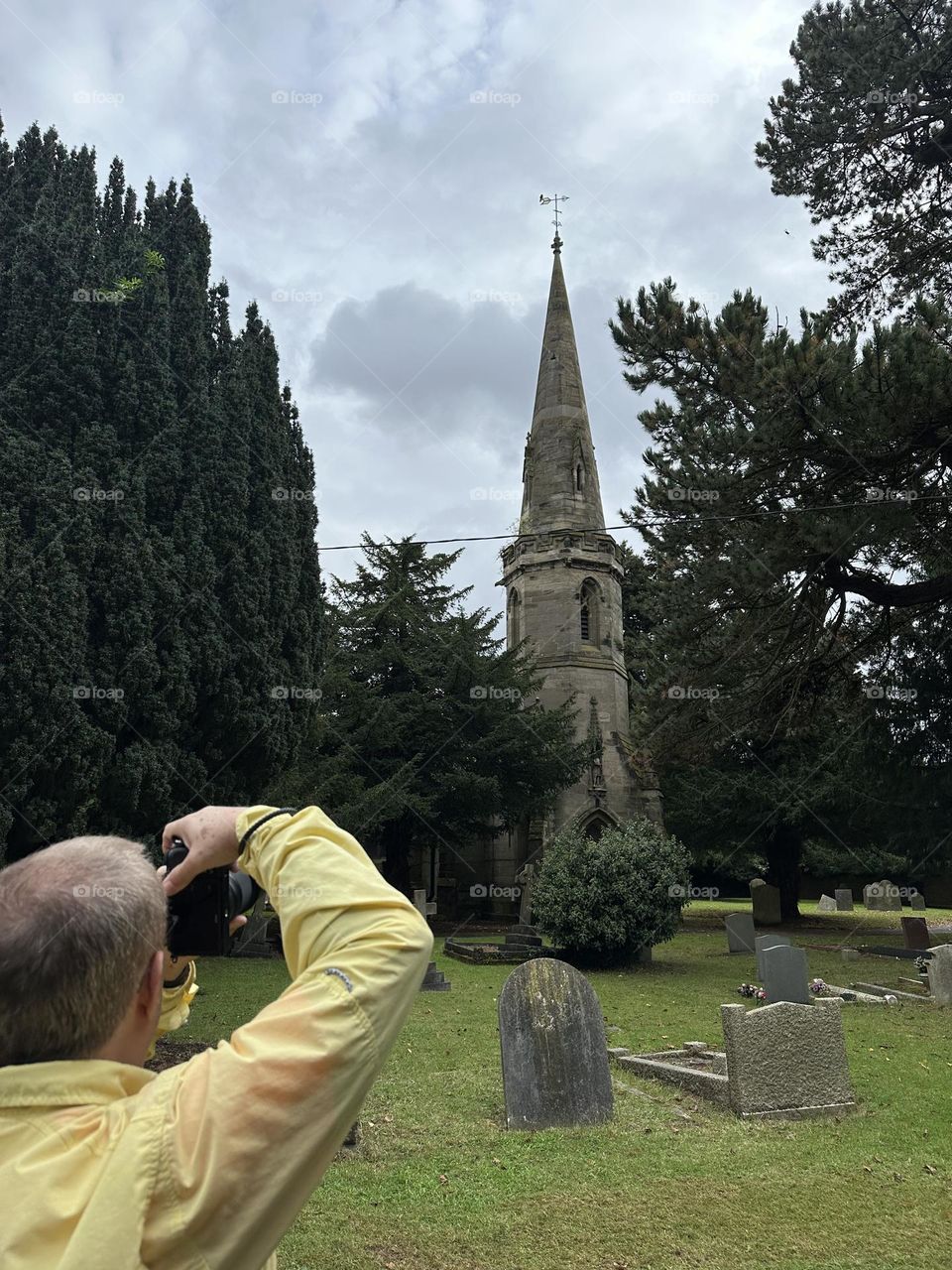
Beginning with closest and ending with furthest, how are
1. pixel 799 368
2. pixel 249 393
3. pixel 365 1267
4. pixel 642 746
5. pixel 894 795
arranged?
pixel 365 1267, pixel 799 368, pixel 249 393, pixel 642 746, pixel 894 795

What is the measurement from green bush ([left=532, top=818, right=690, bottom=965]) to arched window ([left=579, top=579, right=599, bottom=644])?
44.3 ft

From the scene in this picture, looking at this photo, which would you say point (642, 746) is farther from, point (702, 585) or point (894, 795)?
point (894, 795)

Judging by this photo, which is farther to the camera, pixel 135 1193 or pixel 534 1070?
pixel 534 1070

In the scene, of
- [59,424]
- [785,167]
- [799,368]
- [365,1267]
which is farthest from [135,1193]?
[785,167]

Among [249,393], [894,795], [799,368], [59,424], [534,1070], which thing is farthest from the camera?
[894,795]

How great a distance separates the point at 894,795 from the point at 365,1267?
65.2 feet

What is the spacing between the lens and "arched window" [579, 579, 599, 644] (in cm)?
3008

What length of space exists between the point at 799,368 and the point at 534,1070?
328 inches

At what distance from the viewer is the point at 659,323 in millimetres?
12359

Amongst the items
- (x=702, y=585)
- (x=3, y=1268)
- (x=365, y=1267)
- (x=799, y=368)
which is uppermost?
(x=799, y=368)

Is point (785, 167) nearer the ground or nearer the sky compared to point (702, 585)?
nearer the sky

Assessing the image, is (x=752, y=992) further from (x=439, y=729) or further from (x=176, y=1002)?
(x=439, y=729)
